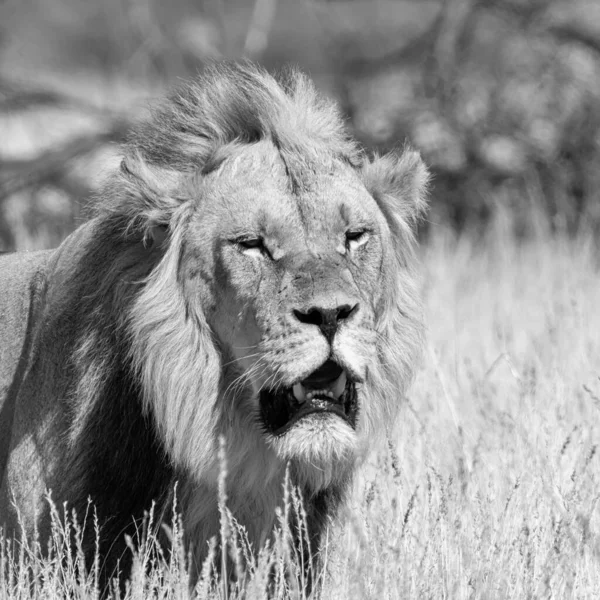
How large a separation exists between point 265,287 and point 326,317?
0.33 metres

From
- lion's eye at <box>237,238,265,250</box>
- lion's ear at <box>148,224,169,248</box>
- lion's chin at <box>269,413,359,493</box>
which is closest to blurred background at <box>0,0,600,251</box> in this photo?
lion's ear at <box>148,224,169,248</box>

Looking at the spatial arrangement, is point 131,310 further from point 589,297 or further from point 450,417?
point 589,297

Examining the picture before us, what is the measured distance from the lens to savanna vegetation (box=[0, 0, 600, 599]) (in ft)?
13.9

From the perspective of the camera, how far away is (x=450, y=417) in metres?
6.13

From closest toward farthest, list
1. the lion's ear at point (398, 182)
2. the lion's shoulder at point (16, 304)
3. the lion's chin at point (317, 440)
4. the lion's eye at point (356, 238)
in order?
the lion's chin at point (317, 440), the lion's eye at point (356, 238), the lion's ear at point (398, 182), the lion's shoulder at point (16, 304)

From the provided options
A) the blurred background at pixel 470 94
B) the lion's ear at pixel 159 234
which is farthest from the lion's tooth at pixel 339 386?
the blurred background at pixel 470 94

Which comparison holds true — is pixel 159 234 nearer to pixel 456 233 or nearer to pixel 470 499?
pixel 470 499

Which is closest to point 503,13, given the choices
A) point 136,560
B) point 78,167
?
point 78,167

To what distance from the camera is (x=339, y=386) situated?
3.98 metres

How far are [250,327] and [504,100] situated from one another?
9.31m

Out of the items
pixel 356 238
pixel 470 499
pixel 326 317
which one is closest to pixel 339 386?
pixel 326 317

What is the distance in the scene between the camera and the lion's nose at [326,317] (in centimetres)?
375

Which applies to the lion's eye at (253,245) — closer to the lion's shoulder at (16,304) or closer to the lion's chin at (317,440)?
the lion's chin at (317,440)

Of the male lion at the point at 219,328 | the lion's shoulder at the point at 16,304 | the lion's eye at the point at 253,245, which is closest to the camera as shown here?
the male lion at the point at 219,328
